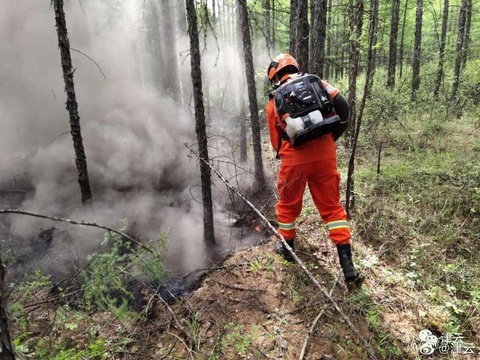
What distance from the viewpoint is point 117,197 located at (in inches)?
289

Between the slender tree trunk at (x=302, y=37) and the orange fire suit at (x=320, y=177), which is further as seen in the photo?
the slender tree trunk at (x=302, y=37)

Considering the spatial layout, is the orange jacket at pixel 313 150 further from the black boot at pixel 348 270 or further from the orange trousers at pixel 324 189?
the black boot at pixel 348 270

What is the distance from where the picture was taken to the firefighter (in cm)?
324

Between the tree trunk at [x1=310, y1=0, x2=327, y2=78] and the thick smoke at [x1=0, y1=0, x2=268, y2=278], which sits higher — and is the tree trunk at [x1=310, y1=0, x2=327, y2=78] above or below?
above

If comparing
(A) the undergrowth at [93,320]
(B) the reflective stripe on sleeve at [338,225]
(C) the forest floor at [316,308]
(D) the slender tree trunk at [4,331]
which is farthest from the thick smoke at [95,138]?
(D) the slender tree trunk at [4,331]

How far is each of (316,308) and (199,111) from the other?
3276 mm

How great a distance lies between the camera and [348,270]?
10.4ft

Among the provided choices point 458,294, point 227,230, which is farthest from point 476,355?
point 227,230

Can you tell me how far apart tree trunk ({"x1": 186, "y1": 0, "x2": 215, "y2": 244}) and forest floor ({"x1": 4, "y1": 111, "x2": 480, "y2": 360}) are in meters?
1.21

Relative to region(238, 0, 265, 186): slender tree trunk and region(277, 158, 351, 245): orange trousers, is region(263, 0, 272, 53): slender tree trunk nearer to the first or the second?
region(238, 0, 265, 186): slender tree trunk

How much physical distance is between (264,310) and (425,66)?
55.4 ft

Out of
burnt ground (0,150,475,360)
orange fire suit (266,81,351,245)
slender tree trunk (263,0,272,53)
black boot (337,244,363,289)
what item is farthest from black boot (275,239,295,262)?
slender tree trunk (263,0,272,53)

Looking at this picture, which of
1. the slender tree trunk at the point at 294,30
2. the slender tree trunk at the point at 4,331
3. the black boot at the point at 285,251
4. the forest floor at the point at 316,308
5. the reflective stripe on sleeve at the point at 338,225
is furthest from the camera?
the slender tree trunk at the point at 294,30

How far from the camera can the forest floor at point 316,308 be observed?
8.39 feet
